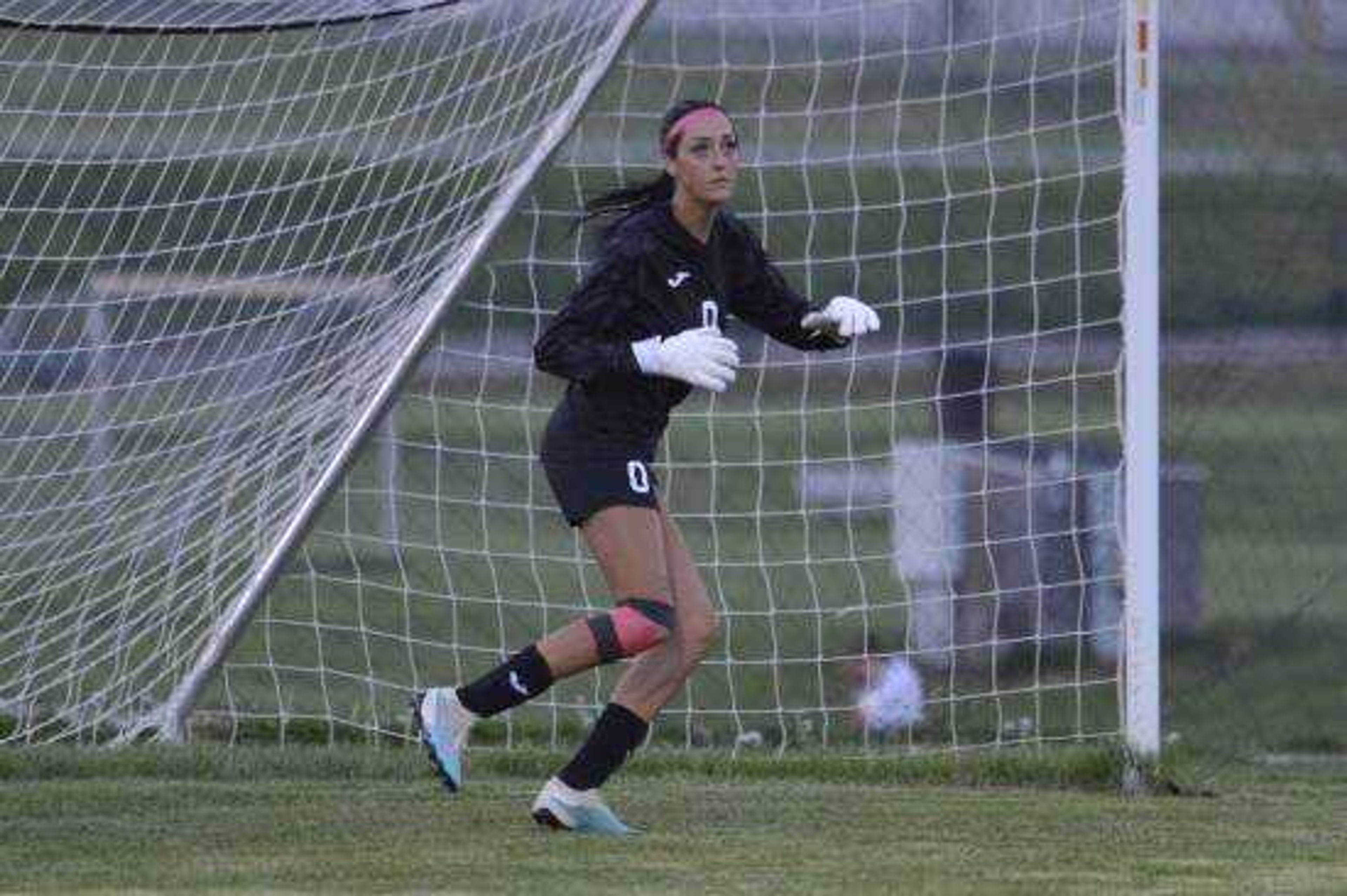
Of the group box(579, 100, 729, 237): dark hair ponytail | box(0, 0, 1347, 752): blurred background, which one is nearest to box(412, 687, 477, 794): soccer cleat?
box(579, 100, 729, 237): dark hair ponytail

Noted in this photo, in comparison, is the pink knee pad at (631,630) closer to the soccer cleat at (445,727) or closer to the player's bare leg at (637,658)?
the player's bare leg at (637,658)

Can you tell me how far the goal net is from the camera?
386 inches

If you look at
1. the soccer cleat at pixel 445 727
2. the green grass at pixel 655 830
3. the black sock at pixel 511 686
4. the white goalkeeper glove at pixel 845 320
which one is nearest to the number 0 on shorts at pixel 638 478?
the black sock at pixel 511 686

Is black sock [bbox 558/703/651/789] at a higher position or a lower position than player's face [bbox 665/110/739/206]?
lower

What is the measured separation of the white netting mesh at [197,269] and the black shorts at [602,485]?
1.68 m

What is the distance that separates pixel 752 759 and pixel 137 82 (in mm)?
2756

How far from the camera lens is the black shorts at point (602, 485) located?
793cm

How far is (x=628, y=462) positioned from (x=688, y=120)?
2.77 ft

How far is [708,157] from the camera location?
7992 millimetres

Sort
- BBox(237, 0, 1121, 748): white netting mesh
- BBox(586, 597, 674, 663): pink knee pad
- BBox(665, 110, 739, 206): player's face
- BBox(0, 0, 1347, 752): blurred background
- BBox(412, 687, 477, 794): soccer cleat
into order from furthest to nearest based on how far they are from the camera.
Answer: BBox(237, 0, 1121, 748): white netting mesh → BBox(0, 0, 1347, 752): blurred background → BBox(412, 687, 477, 794): soccer cleat → BBox(665, 110, 739, 206): player's face → BBox(586, 597, 674, 663): pink knee pad

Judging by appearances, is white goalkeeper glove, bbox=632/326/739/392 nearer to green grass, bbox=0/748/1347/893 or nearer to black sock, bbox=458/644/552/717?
black sock, bbox=458/644/552/717

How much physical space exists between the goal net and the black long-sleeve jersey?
143 cm

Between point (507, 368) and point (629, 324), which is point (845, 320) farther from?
point (507, 368)

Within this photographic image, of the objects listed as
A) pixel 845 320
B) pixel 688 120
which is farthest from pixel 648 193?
pixel 845 320
